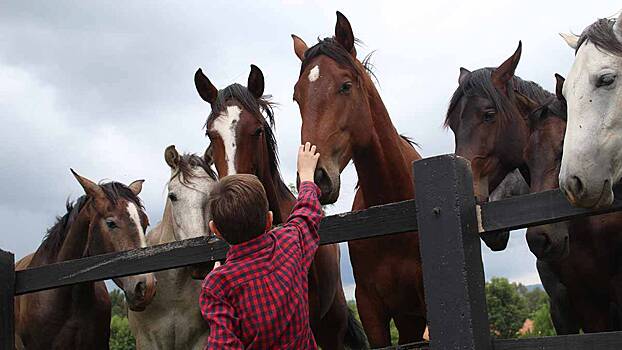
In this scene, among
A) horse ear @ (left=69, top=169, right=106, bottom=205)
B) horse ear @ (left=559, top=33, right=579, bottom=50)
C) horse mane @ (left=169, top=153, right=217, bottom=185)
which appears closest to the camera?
horse ear @ (left=559, top=33, right=579, bottom=50)

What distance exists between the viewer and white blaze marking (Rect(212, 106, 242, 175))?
15.4 ft

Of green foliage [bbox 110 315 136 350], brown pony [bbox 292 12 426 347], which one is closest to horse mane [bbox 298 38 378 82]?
brown pony [bbox 292 12 426 347]

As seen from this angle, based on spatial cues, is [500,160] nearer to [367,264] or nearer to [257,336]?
[367,264]

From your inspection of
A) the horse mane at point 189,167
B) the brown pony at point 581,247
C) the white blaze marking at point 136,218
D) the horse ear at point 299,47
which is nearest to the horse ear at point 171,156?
the horse mane at point 189,167

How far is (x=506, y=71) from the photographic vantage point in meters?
4.88

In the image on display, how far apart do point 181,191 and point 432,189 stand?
3.06 metres

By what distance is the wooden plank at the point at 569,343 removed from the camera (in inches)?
93.7

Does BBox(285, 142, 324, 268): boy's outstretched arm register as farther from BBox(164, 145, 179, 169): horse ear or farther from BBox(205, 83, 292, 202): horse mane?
BBox(164, 145, 179, 169): horse ear

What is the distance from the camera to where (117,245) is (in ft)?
18.5

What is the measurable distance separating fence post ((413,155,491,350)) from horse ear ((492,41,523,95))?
86.1 inches

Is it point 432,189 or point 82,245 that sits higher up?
point 82,245

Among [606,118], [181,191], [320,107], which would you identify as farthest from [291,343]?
[181,191]

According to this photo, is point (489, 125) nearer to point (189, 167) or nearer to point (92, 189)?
point (189, 167)

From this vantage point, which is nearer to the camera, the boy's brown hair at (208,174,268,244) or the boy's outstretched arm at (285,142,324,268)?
the boy's brown hair at (208,174,268,244)
